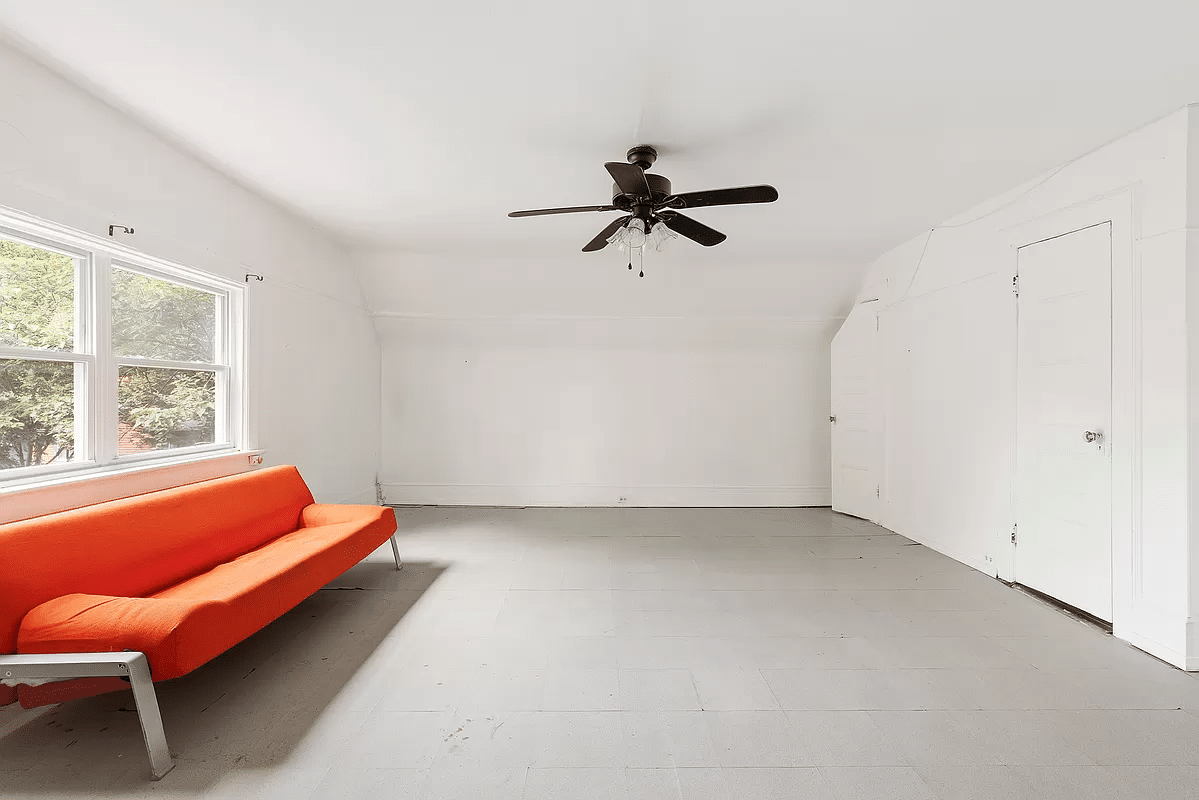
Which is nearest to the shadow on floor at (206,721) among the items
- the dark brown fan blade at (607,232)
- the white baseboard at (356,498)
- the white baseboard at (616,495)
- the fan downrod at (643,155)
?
the white baseboard at (356,498)

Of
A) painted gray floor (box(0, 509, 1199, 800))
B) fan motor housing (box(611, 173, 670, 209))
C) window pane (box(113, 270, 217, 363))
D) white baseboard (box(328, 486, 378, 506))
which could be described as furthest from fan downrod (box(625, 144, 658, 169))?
white baseboard (box(328, 486, 378, 506))

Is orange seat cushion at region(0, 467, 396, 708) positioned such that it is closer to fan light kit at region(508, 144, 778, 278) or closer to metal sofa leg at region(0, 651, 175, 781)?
metal sofa leg at region(0, 651, 175, 781)

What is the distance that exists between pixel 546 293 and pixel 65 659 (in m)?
4.46

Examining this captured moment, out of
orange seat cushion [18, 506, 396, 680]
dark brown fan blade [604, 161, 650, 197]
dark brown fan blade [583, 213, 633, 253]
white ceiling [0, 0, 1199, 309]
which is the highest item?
white ceiling [0, 0, 1199, 309]

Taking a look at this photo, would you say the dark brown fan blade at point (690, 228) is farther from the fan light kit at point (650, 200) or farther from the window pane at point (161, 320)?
the window pane at point (161, 320)

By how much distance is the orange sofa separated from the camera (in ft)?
5.98

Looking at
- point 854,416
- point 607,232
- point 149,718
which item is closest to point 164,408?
point 149,718

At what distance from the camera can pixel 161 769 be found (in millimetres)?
1770

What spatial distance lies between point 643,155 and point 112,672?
3085 millimetres

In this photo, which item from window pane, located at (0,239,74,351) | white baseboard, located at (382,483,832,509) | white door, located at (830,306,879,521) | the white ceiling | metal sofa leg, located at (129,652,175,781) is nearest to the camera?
metal sofa leg, located at (129,652,175,781)

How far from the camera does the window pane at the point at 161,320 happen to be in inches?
117

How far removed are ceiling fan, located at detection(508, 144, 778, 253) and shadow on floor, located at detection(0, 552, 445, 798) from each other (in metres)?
2.39

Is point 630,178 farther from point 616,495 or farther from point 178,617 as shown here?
point 616,495

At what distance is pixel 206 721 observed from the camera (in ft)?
6.77
